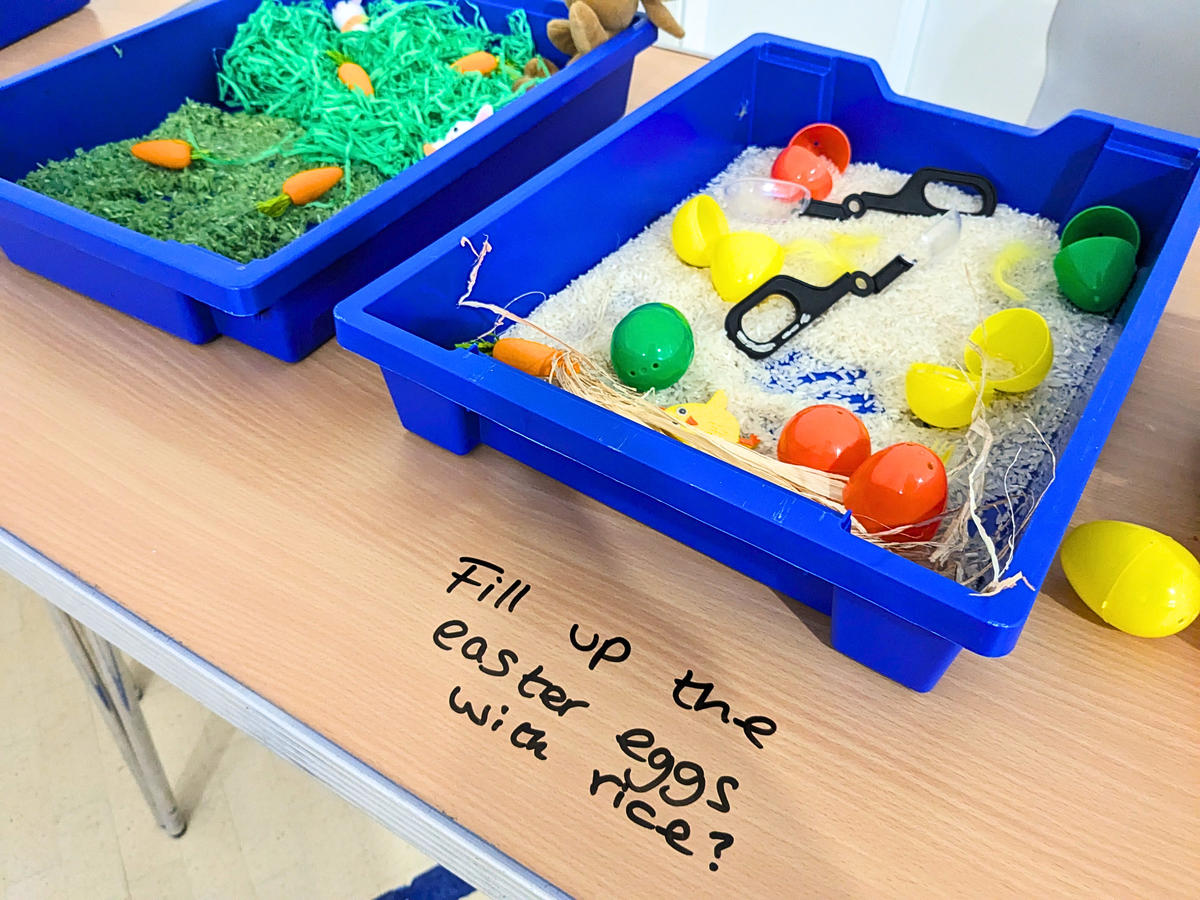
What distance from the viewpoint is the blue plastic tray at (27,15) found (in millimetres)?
1099

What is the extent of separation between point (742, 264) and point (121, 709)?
2.39ft

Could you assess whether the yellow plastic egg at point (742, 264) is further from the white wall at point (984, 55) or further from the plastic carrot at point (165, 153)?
the white wall at point (984, 55)

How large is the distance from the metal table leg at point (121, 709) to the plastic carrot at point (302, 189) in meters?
0.38

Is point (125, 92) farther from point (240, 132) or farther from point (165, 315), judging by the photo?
point (165, 315)

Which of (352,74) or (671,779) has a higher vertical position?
(352,74)

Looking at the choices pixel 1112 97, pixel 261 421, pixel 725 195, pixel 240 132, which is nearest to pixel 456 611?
pixel 261 421

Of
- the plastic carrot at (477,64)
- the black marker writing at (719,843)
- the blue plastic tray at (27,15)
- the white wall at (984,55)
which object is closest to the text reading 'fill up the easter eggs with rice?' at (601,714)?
the black marker writing at (719,843)

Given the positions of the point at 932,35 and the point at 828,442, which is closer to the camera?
the point at 828,442

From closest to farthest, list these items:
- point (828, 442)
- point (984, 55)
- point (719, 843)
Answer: point (719, 843) → point (828, 442) → point (984, 55)

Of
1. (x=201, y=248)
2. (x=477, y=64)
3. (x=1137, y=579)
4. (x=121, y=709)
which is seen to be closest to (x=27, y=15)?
(x=477, y=64)

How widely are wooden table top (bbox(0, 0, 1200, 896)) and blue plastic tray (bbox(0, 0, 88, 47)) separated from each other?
0.70m

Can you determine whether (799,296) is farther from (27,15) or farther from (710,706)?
(27,15)

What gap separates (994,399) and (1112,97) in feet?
2.35

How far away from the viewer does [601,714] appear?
1.57 feet
